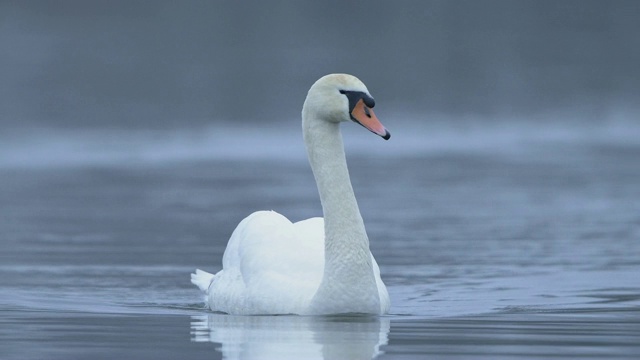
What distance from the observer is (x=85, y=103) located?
157 feet

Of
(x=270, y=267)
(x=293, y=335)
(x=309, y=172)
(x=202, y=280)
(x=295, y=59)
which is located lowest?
(x=293, y=335)

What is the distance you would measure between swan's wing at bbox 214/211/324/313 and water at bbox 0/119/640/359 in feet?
0.67

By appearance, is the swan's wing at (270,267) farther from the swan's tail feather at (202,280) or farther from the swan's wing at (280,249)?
the swan's tail feather at (202,280)

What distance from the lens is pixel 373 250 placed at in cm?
1475

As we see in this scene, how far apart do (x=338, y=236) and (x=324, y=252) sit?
0.26 meters

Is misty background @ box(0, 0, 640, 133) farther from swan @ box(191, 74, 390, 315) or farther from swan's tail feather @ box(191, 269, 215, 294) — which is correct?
swan @ box(191, 74, 390, 315)

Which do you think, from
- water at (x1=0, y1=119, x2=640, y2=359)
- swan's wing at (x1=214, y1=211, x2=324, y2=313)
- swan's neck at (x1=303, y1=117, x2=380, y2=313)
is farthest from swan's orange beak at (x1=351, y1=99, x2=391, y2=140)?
water at (x1=0, y1=119, x2=640, y2=359)

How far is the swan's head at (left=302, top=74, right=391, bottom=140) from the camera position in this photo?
34.6 ft

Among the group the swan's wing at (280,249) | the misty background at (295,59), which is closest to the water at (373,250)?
the swan's wing at (280,249)

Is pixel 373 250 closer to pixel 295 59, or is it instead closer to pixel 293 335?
pixel 293 335

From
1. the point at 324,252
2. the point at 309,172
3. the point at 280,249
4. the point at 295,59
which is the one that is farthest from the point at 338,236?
the point at 295,59

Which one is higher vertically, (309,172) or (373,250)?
(309,172)

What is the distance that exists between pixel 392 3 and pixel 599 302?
59.0m

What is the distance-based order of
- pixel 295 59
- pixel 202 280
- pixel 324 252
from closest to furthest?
pixel 324 252 → pixel 202 280 → pixel 295 59
